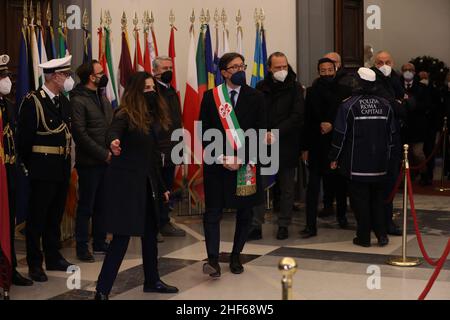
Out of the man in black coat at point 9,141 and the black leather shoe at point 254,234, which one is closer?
the man in black coat at point 9,141

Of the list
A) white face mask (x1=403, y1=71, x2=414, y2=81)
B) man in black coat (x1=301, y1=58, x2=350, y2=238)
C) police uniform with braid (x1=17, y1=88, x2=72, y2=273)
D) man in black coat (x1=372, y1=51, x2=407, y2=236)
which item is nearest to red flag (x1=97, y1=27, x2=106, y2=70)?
police uniform with braid (x1=17, y1=88, x2=72, y2=273)

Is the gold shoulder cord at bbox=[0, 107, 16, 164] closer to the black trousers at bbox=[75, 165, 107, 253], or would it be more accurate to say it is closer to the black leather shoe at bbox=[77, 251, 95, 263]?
the black trousers at bbox=[75, 165, 107, 253]

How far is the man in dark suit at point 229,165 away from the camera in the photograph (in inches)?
231

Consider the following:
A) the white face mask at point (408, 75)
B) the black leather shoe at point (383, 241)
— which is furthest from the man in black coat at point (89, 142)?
the white face mask at point (408, 75)

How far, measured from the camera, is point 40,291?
553 centimetres

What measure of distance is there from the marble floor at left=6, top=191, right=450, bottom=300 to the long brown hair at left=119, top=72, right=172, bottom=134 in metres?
1.18

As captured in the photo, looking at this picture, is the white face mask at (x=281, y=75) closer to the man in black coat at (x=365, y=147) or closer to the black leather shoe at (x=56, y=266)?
the man in black coat at (x=365, y=147)

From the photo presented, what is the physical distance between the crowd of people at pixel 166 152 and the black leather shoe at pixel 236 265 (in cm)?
1

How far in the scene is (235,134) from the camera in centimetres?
586

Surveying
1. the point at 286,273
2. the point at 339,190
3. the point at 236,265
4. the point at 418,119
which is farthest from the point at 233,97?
the point at 418,119

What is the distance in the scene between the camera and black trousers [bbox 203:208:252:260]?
586 cm

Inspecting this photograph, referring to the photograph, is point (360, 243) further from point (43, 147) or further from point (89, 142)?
point (43, 147)

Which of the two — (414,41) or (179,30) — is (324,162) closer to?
(179,30)
